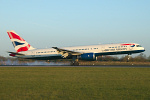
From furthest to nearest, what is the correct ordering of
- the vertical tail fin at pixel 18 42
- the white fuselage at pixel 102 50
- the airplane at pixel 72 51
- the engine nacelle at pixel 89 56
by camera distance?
the vertical tail fin at pixel 18 42 → the engine nacelle at pixel 89 56 → the airplane at pixel 72 51 → the white fuselage at pixel 102 50

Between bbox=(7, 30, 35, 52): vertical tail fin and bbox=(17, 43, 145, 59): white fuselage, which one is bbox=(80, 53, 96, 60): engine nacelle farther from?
bbox=(7, 30, 35, 52): vertical tail fin

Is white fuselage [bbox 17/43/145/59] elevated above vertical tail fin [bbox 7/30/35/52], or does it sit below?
below

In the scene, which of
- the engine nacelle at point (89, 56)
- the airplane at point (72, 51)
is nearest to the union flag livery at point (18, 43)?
the airplane at point (72, 51)

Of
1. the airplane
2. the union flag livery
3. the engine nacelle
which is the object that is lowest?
the engine nacelle

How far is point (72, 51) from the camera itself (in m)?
43.7

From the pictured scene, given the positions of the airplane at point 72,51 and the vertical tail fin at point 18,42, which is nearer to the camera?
the airplane at point 72,51

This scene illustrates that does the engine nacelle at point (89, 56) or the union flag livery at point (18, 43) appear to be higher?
the union flag livery at point (18, 43)

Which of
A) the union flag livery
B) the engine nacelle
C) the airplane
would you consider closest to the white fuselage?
the airplane

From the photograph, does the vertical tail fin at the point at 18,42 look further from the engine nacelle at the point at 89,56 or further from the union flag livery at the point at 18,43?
the engine nacelle at the point at 89,56

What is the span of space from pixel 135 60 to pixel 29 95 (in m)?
58.6

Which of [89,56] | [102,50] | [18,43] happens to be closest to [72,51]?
[89,56]

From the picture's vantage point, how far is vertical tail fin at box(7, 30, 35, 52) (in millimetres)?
48938

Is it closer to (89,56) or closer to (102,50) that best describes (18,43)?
(89,56)

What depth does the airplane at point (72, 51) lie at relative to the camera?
41906 mm
